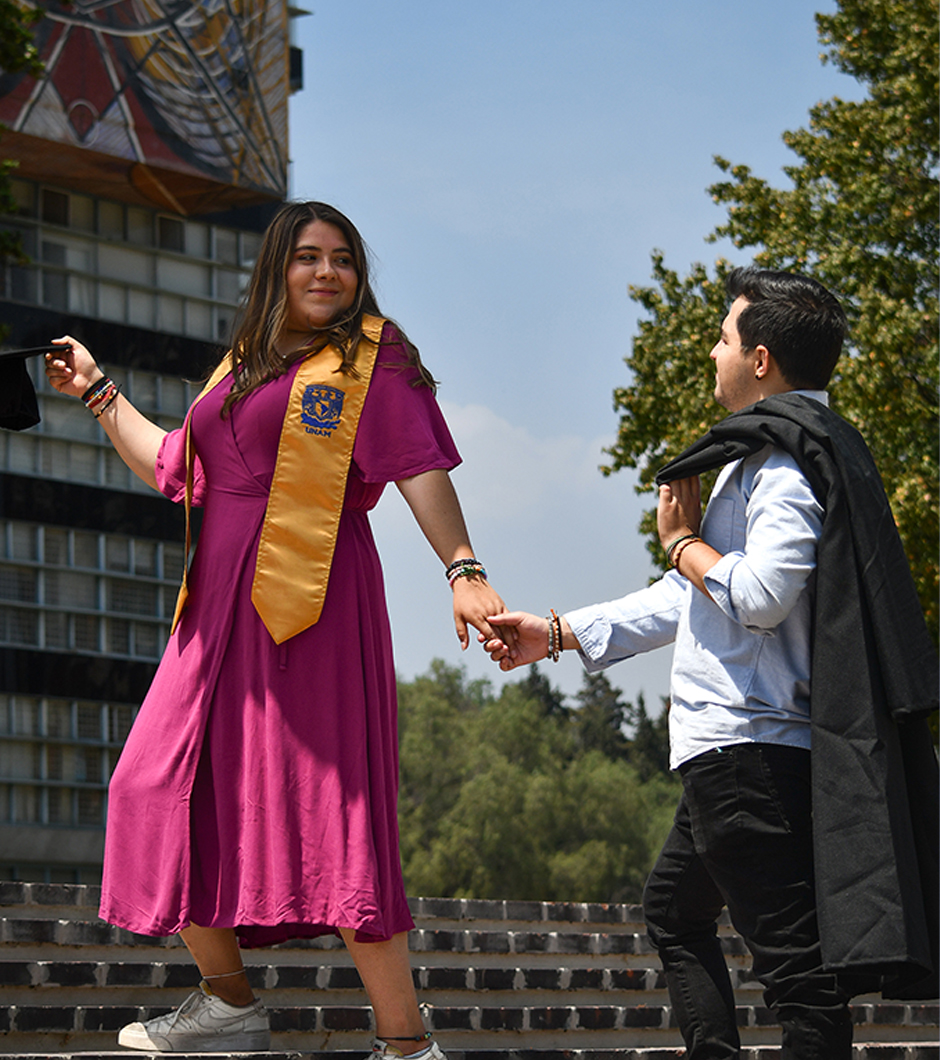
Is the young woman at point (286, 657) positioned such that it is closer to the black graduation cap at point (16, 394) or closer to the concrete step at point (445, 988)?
the black graduation cap at point (16, 394)

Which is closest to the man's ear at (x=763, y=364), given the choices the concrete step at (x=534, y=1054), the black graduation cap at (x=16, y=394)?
the black graduation cap at (x=16, y=394)

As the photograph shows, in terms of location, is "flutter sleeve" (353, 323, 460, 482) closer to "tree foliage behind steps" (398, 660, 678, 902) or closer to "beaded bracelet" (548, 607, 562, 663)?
"beaded bracelet" (548, 607, 562, 663)

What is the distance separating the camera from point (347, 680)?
12.9 feet

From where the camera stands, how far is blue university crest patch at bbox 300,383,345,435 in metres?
4.00

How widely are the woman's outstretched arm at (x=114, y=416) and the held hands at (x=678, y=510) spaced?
1.54m

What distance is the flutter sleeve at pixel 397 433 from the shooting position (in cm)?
401

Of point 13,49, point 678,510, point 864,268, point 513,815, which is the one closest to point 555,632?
point 678,510

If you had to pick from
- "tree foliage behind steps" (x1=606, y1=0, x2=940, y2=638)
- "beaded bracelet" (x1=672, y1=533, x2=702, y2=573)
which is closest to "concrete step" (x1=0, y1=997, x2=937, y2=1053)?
"beaded bracelet" (x1=672, y1=533, x2=702, y2=573)

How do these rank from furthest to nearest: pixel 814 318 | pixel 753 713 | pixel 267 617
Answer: pixel 267 617
pixel 814 318
pixel 753 713

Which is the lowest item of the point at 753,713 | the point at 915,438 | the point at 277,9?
the point at 753,713

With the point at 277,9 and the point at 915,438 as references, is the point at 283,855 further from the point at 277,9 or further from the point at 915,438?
the point at 277,9

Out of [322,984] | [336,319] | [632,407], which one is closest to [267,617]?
[336,319]

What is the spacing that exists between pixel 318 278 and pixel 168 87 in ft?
102

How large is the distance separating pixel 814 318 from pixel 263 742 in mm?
1789
